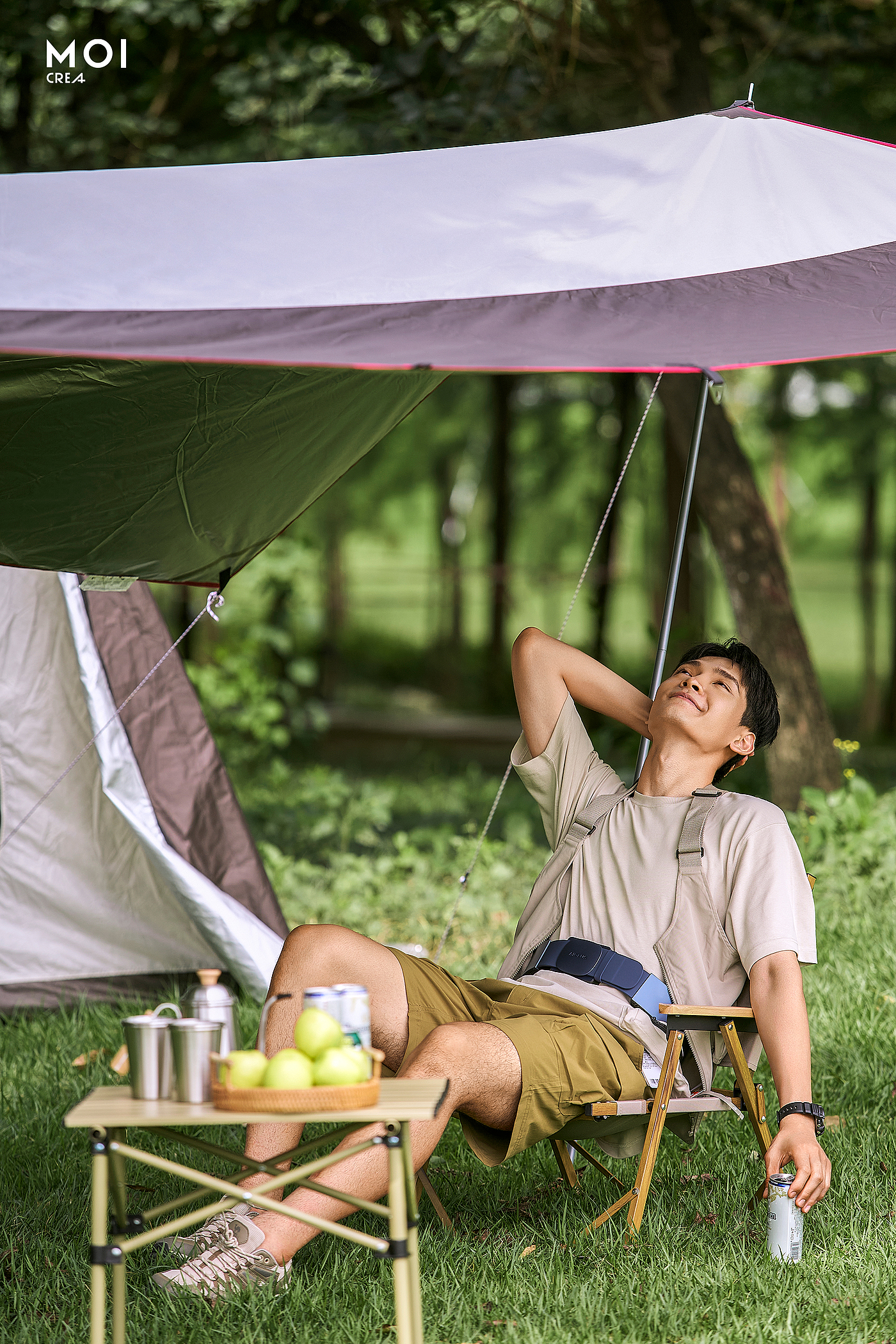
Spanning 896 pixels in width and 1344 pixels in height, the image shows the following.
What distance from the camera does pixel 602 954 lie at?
254cm

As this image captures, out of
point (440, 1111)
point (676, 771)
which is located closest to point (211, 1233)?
point (440, 1111)

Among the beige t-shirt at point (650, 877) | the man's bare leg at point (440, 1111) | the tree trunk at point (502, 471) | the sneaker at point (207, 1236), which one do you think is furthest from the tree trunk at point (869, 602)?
the sneaker at point (207, 1236)

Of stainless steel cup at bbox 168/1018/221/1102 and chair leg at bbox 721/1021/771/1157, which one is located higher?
stainless steel cup at bbox 168/1018/221/1102

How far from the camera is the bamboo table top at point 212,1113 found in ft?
5.32

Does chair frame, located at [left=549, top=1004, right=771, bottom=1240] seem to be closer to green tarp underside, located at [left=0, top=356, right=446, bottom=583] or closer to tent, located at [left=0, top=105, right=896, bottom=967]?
tent, located at [left=0, top=105, right=896, bottom=967]

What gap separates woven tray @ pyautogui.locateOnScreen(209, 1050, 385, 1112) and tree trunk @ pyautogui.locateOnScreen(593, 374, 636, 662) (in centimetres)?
670

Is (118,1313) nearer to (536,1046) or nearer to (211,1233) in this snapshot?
(211,1233)

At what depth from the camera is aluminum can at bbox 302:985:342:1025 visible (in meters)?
1.76

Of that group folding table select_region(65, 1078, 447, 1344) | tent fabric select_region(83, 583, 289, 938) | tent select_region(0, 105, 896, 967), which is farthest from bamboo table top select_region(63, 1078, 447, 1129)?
tent fabric select_region(83, 583, 289, 938)

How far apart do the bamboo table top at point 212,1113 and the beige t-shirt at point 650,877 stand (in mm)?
813

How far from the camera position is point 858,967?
3.92 metres

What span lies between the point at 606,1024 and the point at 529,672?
76cm

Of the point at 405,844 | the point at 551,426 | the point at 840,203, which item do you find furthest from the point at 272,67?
the point at 551,426

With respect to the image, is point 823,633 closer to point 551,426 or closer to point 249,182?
point 551,426
